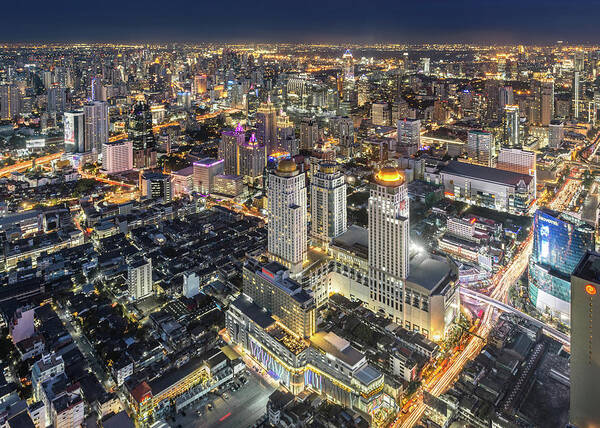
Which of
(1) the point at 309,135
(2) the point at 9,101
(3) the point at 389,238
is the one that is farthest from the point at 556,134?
(2) the point at 9,101

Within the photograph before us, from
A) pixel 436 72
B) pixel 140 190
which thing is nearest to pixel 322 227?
pixel 140 190

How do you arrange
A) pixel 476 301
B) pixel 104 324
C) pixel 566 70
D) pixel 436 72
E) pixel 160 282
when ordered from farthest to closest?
1. pixel 436 72
2. pixel 566 70
3. pixel 160 282
4. pixel 476 301
5. pixel 104 324

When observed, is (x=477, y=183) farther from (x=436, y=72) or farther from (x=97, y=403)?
(x=436, y=72)

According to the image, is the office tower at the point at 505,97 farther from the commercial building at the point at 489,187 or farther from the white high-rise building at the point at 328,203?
the white high-rise building at the point at 328,203

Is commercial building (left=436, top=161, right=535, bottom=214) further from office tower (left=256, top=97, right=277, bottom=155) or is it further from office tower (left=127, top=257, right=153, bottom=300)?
office tower (left=127, top=257, right=153, bottom=300)

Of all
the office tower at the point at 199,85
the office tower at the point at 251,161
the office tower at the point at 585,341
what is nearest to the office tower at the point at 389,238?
the office tower at the point at 585,341

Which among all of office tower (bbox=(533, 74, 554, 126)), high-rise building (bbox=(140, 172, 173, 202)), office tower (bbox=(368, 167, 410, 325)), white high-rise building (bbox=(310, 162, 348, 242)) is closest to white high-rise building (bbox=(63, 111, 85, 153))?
high-rise building (bbox=(140, 172, 173, 202))

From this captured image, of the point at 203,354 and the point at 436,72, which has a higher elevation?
the point at 436,72
